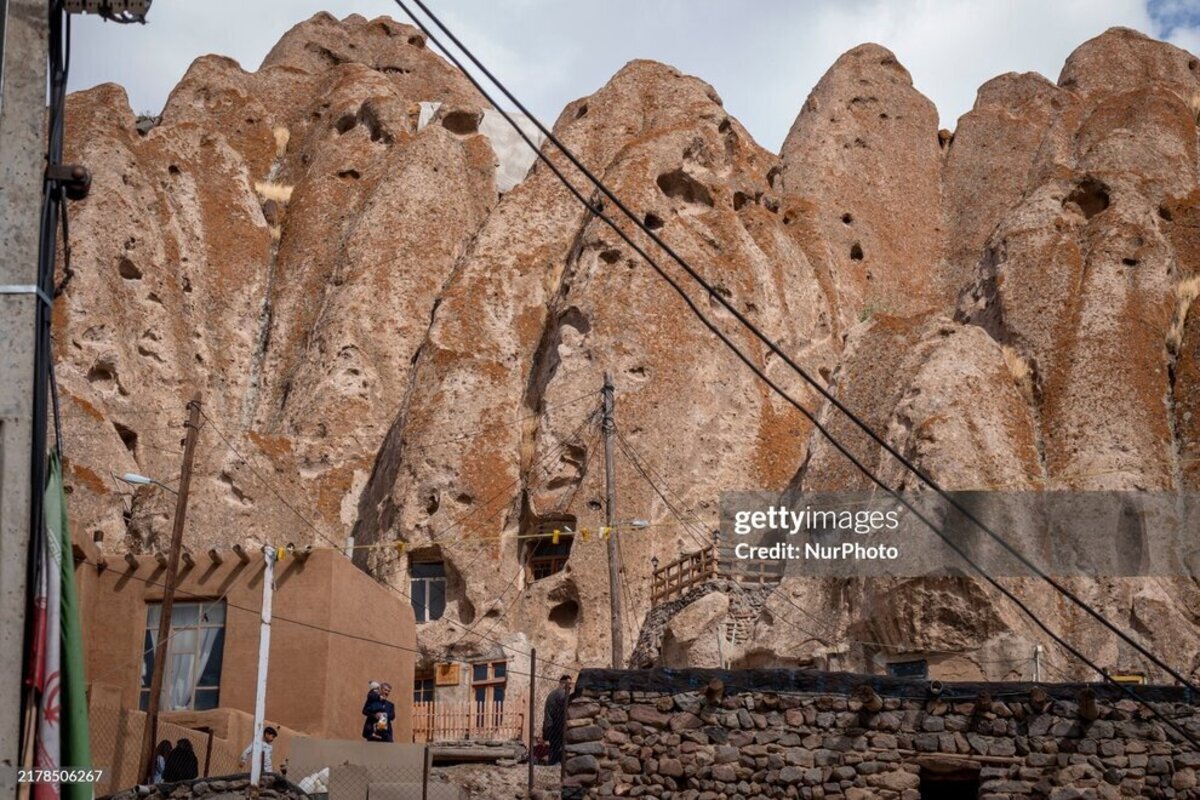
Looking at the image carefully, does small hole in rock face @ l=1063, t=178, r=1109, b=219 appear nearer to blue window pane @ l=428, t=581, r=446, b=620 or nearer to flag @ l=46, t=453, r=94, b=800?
blue window pane @ l=428, t=581, r=446, b=620

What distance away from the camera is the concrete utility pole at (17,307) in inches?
342

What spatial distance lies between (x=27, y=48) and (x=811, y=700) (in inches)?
380

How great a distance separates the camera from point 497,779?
22.2 m

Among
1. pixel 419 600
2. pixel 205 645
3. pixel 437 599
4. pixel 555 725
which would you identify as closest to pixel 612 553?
pixel 555 725

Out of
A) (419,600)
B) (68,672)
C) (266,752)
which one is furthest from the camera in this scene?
(419,600)

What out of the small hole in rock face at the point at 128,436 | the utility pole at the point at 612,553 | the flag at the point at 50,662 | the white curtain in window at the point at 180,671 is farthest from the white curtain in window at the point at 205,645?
the small hole in rock face at the point at 128,436

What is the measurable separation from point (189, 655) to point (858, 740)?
12.4 metres

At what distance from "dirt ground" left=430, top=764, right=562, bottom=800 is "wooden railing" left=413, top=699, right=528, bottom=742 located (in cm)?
527

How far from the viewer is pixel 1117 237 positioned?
1430 inches

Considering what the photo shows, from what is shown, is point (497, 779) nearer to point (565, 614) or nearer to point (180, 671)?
point (180, 671)

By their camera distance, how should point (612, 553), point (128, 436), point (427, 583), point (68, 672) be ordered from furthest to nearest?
point (128, 436) < point (427, 583) < point (612, 553) < point (68, 672)

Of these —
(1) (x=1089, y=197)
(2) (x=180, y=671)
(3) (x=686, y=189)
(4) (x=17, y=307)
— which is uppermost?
(3) (x=686, y=189)

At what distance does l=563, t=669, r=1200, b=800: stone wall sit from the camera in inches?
624

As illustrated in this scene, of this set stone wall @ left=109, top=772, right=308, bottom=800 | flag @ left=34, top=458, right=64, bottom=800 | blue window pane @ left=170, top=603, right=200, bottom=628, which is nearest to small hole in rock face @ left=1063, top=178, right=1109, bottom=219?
blue window pane @ left=170, top=603, right=200, bottom=628
